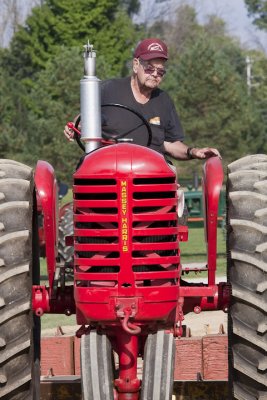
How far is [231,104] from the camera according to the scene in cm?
5225

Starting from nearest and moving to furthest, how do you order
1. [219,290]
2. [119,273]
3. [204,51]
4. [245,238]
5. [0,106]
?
[119,273]
[245,238]
[219,290]
[0,106]
[204,51]

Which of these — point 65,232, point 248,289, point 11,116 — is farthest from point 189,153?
point 11,116

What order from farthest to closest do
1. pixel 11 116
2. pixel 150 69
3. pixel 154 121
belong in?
pixel 11 116 < pixel 154 121 < pixel 150 69

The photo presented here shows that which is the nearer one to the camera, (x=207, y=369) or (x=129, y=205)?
(x=129, y=205)

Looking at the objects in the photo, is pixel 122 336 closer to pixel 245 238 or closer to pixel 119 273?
pixel 119 273

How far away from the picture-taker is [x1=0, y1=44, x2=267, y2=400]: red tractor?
17.8 ft

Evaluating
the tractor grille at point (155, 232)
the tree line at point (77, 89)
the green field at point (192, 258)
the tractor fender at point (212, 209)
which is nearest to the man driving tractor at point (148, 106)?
the tractor fender at point (212, 209)

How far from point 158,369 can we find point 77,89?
44.4m

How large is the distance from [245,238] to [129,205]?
2.33 ft

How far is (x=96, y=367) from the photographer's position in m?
5.61

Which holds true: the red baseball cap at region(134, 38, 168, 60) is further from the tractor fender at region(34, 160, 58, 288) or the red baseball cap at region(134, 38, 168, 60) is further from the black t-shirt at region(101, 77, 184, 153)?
the tractor fender at region(34, 160, 58, 288)

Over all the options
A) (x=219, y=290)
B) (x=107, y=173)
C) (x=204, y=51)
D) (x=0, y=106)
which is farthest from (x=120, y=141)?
(x=204, y=51)

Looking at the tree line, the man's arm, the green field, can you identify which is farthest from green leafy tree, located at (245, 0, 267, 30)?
the man's arm

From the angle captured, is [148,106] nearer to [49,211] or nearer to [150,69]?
[150,69]
